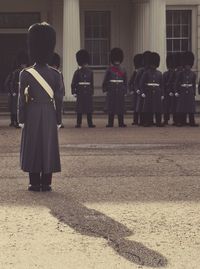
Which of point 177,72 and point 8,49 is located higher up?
point 8,49

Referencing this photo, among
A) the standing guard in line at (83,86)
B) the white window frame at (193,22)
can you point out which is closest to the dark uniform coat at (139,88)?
the standing guard in line at (83,86)

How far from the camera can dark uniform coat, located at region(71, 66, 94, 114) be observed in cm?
1858

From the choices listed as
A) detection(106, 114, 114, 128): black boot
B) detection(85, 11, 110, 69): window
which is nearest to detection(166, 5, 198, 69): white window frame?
detection(85, 11, 110, 69): window

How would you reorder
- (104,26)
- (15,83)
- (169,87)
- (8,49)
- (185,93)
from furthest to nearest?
(8,49) < (104,26) < (169,87) < (185,93) < (15,83)

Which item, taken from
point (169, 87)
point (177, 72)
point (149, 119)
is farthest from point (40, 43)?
point (169, 87)

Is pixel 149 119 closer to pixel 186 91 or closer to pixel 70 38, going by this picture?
pixel 186 91

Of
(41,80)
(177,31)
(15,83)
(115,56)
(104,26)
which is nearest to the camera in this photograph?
(41,80)

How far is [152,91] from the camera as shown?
18.6 meters

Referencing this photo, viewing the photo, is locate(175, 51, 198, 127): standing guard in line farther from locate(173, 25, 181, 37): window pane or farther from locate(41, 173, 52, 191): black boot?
locate(41, 173, 52, 191): black boot

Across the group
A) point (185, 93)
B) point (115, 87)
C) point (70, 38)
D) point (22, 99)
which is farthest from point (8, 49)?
point (22, 99)

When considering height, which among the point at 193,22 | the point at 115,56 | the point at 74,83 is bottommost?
the point at 74,83

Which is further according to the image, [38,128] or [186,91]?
[186,91]

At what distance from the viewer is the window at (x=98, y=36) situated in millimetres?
28062

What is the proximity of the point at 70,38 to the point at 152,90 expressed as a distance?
7314 millimetres
